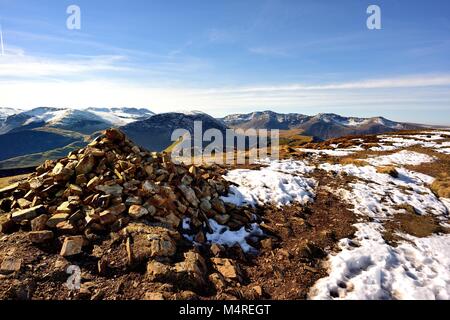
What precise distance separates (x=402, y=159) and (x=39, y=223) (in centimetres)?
3945

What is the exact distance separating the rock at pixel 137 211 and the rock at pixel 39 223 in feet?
12.3

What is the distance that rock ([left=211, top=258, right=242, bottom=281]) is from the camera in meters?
12.2

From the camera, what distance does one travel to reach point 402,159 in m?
37.5

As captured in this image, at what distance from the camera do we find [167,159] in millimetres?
19328

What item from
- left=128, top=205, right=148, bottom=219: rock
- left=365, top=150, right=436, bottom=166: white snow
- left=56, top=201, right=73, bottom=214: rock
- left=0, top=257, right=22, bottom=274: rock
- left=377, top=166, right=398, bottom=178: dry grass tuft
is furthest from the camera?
left=365, top=150, right=436, bottom=166: white snow

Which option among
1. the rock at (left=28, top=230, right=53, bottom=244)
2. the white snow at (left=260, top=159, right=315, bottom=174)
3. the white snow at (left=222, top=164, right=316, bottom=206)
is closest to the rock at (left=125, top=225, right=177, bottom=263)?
the rock at (left=28, top=230, right=53, bottom=244)

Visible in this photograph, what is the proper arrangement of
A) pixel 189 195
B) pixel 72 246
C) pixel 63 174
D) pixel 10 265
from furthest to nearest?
pixel 189 195 < pixel 63 174 < pixel 72 246 < pixel 10 265

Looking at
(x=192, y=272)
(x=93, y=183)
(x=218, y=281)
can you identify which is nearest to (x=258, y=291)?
(x=218, y=281)

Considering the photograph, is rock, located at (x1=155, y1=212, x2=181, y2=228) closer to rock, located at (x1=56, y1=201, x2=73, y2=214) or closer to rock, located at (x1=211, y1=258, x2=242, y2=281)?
rock, located at (x1=211, y1=258, x2=242, y2=281)

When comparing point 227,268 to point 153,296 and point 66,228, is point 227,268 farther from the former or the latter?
point 66,228

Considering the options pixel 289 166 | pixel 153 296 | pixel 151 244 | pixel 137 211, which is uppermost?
pixel 289 166
